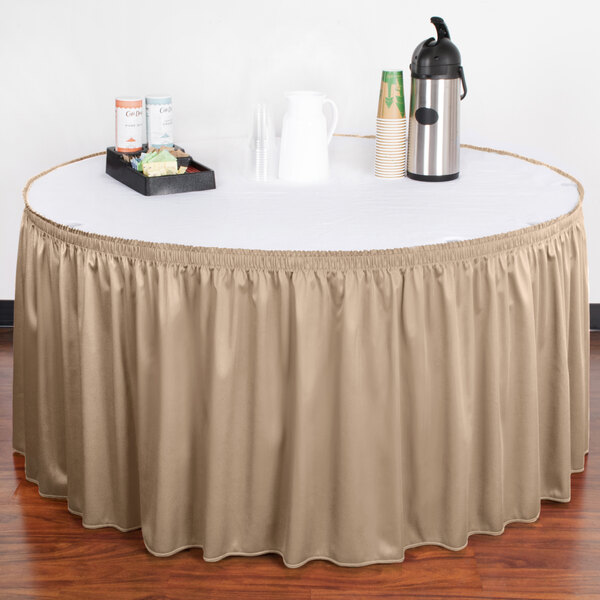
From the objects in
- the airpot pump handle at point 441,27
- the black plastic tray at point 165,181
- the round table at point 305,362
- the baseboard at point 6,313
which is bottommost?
the baseboard at point 6,313

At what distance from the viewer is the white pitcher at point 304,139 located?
228 cm

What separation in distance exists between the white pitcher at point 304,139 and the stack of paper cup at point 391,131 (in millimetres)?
154

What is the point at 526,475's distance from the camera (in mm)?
2004

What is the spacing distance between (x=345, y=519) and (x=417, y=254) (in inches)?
21.6

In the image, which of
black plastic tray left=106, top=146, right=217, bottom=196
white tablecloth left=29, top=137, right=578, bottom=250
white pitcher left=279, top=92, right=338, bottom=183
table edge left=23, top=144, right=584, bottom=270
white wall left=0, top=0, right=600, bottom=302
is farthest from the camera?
white wall left=0, top=0, right=600, bottom=302

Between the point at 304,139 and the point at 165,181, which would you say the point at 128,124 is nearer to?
the point at 165,181

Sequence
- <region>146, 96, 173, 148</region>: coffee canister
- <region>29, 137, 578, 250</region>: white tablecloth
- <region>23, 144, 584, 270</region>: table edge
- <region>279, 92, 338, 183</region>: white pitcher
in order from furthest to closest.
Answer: <region>146, 96, 173, 148</region>: coffee canister
<region>279, 92, 338, 183</region>: white pitcher
<region>29, 137, 578, 250</region>: white tablecloth
<region>23, 144, 584, 270</region>: table edge

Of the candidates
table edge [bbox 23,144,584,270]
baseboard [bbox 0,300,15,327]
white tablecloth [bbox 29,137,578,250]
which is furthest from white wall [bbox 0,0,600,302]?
table edge [bbox 23,144,584,270]

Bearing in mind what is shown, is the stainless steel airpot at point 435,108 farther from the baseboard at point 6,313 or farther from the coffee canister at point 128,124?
the baseboard at point 6,313

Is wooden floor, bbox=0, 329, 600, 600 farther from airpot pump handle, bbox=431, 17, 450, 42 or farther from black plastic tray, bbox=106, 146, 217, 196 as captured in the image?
airpot pump handle, bbox=431, 17, 450, 42

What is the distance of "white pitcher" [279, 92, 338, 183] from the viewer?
228cm

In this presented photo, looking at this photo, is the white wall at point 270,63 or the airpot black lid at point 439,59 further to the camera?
the white wall at point 270,63

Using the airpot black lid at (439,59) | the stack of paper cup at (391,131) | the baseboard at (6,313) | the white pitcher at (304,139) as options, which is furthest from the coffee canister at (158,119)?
the baseboard at (6,313)

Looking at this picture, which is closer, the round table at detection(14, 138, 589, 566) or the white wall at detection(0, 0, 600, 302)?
the round table at detection(14, 138, 589, 566)
